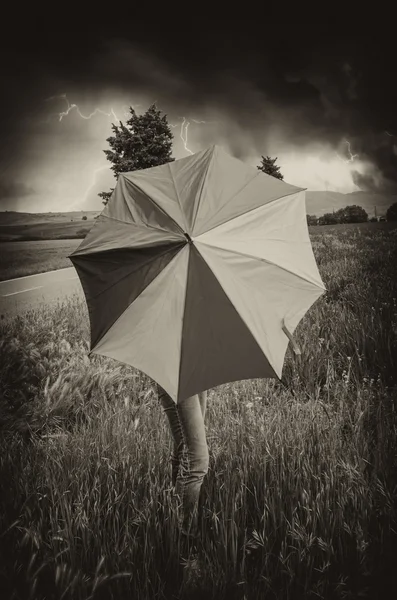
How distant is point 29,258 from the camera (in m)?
12.9

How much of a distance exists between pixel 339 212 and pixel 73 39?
39.7 ft

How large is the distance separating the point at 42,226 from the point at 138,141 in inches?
331

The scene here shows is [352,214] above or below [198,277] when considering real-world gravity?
above

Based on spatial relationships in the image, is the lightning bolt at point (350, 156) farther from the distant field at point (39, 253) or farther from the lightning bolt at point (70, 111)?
the lightning bolt at point (70, 111)

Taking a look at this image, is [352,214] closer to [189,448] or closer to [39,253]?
[39,253]

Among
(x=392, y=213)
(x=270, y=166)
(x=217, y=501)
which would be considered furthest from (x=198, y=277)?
(x=270, y=166)

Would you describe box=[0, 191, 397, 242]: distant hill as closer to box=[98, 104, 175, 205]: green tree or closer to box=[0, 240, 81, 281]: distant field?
box=[0, 240, 81, 281]: distant field

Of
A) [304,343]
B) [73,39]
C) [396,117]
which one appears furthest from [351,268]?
[396,117]

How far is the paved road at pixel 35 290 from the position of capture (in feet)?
23.7

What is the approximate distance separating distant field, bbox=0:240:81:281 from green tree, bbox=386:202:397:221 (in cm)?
1088

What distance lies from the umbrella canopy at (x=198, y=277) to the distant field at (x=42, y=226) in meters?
9.21

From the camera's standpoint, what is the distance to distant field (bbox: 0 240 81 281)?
36.8 feet

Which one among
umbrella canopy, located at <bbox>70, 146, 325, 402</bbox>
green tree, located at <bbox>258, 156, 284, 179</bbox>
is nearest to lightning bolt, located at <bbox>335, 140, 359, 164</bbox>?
green tree, located at <bbox>258, 156, 284, 179</bbox>

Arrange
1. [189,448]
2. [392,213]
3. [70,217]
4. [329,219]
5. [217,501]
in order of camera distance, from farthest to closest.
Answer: [329,219]
[70,217]
[392,213]
[217,501]
[189,448]
